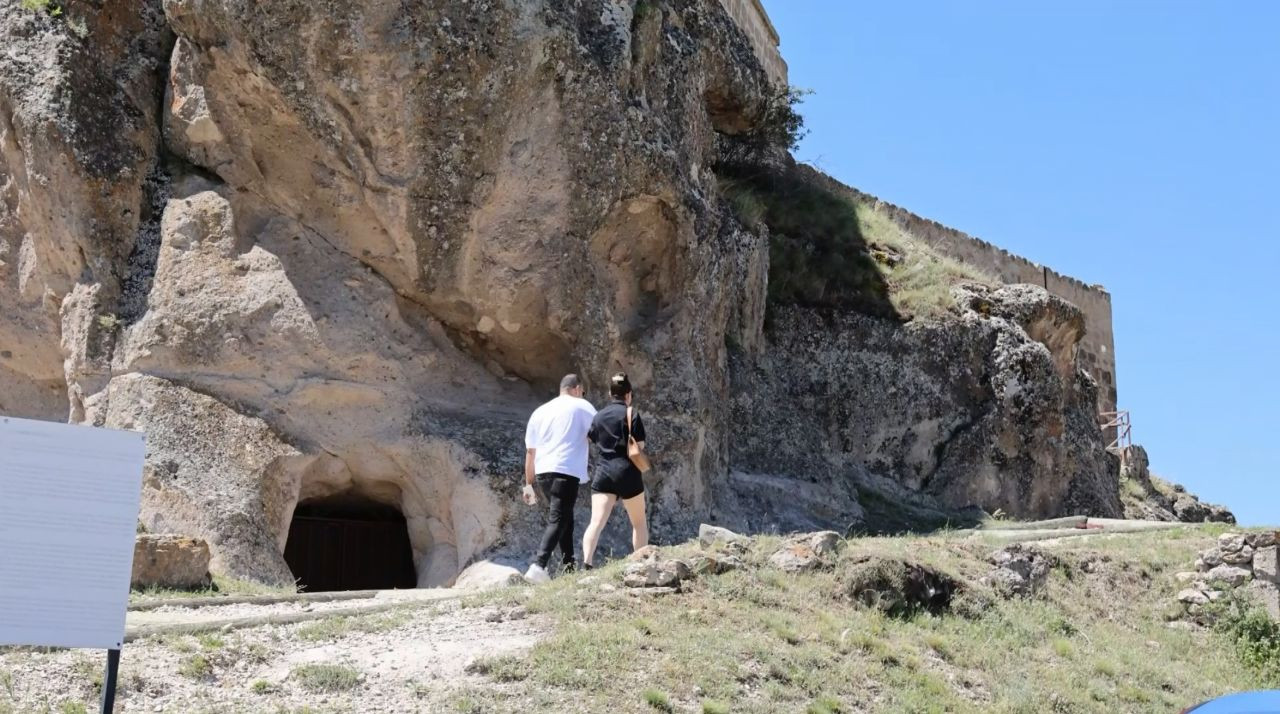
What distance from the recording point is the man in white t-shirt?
10.2 metres

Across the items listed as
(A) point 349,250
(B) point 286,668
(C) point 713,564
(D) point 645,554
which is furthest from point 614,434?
(A) point 349,250

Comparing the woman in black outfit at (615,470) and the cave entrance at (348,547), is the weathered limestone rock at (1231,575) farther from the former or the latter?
the cave entrance at (348,547)

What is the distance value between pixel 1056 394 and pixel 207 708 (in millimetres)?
13639

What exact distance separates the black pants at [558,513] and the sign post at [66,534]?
4.31 metres

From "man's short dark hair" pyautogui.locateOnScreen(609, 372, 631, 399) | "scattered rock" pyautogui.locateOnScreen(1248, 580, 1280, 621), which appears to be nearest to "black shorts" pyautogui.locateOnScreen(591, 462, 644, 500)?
"man's short dark hair" pyautogui.locateOnScreen(609, 372, 631, 399)

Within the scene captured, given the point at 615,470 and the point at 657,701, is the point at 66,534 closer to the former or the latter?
the point at 657,701

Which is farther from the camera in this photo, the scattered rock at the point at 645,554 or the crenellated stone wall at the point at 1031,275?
the crenellated stone wall at the point at 1031,275

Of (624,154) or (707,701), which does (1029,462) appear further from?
(707,701)

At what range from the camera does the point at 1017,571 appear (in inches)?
424

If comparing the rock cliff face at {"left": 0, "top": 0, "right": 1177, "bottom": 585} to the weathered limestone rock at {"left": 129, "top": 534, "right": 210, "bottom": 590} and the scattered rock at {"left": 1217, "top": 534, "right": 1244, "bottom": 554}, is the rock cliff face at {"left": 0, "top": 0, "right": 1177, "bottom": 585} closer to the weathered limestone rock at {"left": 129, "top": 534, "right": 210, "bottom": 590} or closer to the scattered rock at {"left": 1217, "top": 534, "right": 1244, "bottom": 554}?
the weathered limestone rock at {"left": 129, "top": 534, "right": 210, "bottom": 590}

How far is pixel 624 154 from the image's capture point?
44.1 feet

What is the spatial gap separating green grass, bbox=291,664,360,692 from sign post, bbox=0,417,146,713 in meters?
1.44

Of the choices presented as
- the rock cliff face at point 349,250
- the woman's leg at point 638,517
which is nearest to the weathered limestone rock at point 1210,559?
the rock cliff face at point 349,250

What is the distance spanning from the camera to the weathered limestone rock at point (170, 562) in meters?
9.79
